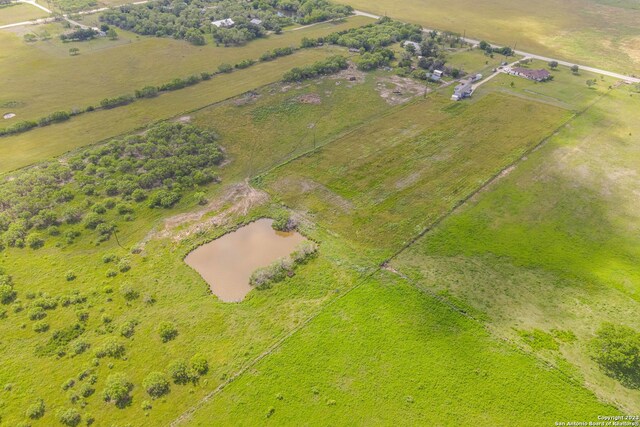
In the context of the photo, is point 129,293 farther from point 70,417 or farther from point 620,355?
point 620,355

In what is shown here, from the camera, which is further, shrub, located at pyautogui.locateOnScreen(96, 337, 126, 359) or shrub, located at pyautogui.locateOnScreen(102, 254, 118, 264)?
shrub, located at pyautogui.locateOnScreen(102, 254, 118, 264)

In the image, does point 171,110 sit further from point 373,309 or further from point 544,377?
point 544,377

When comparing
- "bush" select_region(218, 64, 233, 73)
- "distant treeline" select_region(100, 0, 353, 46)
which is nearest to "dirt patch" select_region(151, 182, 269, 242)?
"bush" select_region(218, 64, 233, 73)

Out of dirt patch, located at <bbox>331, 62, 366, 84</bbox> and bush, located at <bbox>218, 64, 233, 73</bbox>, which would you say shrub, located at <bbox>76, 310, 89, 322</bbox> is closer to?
bush, located at <bbox>218, 64, 233, 73</bbox>

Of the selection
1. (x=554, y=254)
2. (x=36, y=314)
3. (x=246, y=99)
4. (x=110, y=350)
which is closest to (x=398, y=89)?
(x=246, y=99)

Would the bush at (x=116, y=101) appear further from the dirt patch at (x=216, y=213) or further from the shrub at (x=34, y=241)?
the dirt patch at (x=216, y=213)

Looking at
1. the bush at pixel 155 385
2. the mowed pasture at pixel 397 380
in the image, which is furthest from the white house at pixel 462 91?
the bush at pixel 155 385
